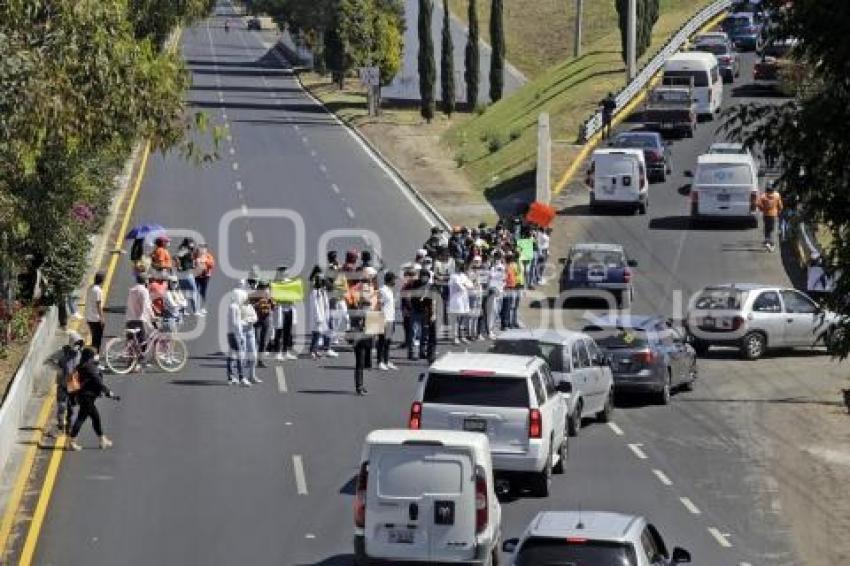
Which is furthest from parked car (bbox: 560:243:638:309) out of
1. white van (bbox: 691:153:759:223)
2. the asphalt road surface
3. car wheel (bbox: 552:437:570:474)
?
car wheel (bbox: 552:437:570:474)

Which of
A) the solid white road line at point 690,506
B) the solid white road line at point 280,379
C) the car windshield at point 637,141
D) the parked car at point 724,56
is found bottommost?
the solid white road line at point 690,506

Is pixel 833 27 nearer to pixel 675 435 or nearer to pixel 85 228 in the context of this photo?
pixel 675 435

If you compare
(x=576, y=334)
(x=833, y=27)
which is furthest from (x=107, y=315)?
(x=833, y=27)

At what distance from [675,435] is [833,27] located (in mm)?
15557

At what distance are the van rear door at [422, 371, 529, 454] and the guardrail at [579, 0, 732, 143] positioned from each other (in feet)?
124

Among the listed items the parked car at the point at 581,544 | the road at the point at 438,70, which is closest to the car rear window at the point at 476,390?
the parked car at the point at 581,544

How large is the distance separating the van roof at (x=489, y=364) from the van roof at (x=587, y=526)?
6.78m

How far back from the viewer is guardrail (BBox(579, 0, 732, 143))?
228ft

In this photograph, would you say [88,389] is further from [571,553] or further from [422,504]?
[571,553]

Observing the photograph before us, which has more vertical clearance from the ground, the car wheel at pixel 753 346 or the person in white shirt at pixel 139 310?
the person in white shirt at pixel 139 310

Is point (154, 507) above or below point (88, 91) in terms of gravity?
below

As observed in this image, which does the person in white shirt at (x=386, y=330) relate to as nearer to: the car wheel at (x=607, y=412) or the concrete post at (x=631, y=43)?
the car wheel at (x=607, y=412)

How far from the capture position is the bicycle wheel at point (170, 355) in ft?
113

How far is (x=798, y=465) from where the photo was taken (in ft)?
94.1
